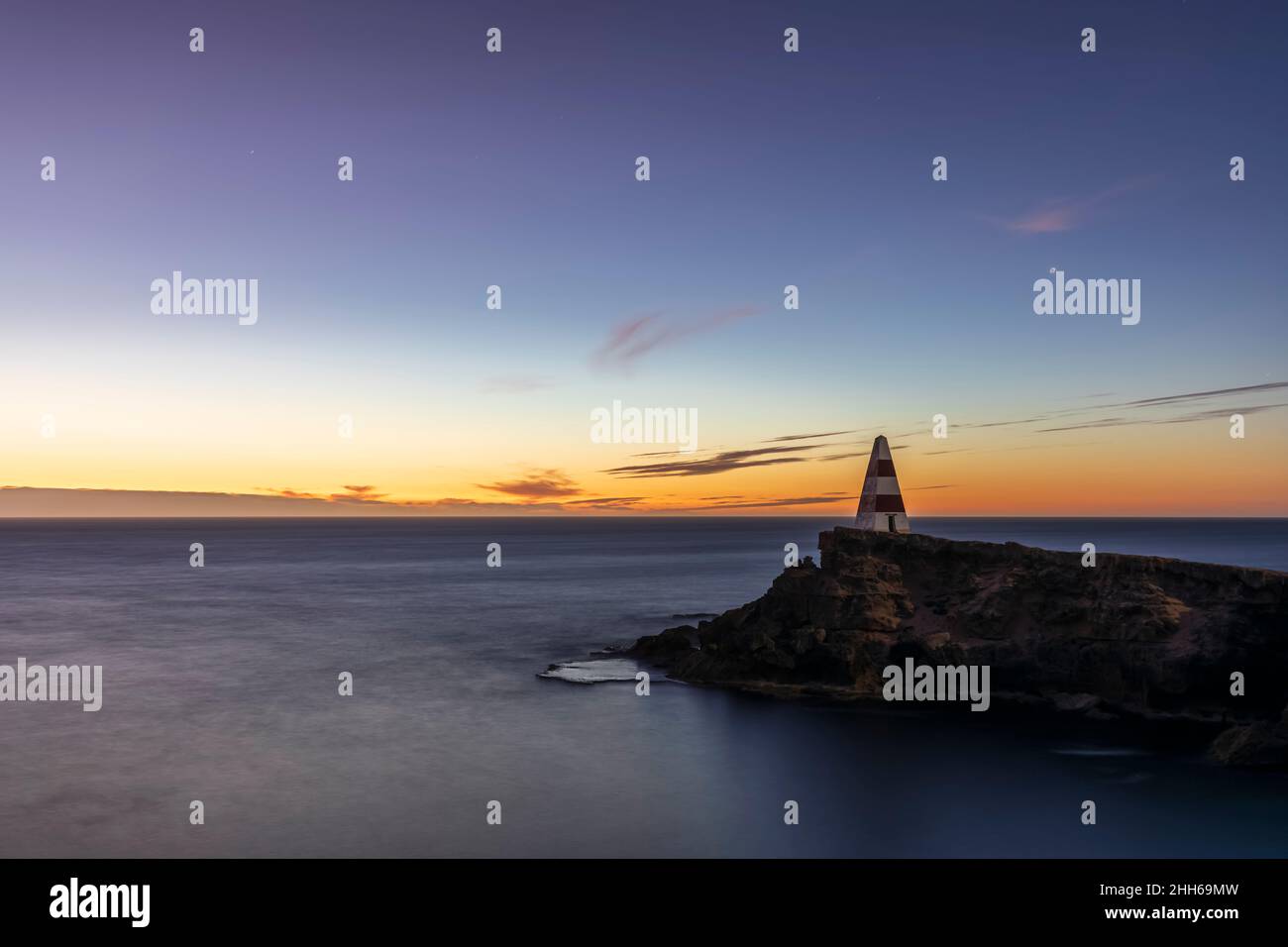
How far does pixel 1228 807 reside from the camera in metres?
18.2

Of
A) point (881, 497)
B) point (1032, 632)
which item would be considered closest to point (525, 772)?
point (1032, 632)

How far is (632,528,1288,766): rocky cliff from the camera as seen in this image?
899 inches

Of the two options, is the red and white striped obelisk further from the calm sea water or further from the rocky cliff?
the calm sea water

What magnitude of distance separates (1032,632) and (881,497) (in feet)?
27.2

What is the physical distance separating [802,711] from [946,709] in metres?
4.82

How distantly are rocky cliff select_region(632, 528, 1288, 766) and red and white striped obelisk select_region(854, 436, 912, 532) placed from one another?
5.30 feet

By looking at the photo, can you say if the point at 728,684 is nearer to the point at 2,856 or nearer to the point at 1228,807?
the point at 1228,807

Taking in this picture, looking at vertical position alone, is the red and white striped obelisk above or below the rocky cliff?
above

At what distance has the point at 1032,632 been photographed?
27.1 m

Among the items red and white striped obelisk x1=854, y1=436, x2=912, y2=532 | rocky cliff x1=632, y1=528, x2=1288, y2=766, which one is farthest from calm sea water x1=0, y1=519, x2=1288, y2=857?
red and white striped obelisk x1=854, y1=436, x2=912, y2=532
